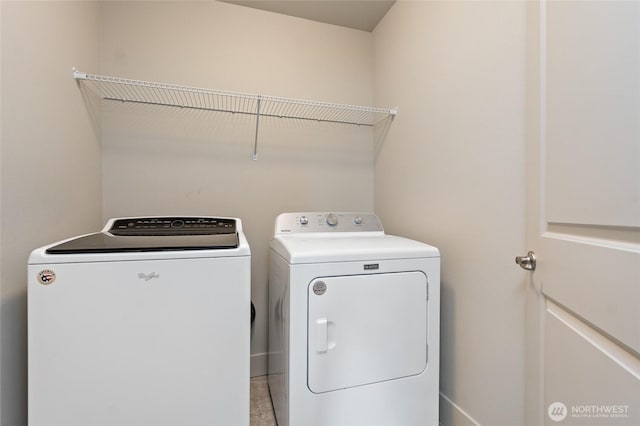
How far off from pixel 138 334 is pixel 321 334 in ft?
2.18

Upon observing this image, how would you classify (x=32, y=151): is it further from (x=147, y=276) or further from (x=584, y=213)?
(x=584, y=213)

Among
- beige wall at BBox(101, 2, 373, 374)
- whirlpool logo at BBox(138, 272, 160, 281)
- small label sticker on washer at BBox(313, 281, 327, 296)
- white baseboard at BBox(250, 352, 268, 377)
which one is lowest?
white baseboard at BBox(250, 352, 268, 377)

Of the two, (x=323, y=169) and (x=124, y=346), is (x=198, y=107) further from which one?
(x=124, y=346)

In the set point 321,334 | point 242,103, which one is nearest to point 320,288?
point 321,334

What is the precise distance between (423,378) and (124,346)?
1244mm

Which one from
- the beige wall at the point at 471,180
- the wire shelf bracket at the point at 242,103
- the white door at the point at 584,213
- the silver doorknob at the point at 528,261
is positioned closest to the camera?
the white door at the point at 584,213

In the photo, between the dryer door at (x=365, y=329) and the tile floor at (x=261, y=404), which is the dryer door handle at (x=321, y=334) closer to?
the dryer door at (x=365, y=329)

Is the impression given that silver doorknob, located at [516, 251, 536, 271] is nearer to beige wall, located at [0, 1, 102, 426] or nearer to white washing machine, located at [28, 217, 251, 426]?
white washing machine, located at [28, 217, 251, 426]

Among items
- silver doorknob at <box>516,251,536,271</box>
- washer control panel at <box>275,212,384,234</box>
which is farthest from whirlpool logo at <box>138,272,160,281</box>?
silver doorknob at <box>516,251,536,271</box>

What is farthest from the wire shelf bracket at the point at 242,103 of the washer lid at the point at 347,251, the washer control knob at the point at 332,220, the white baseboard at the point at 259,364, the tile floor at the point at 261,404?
the tile floor at the point at 261,404

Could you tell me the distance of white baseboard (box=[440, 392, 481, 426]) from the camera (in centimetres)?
137

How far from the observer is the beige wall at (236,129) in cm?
179

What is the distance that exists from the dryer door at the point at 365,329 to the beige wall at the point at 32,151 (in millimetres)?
1063

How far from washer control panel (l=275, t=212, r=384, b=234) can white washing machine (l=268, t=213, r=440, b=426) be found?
0.35 m
